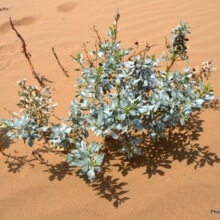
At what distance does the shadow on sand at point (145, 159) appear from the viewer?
220cm

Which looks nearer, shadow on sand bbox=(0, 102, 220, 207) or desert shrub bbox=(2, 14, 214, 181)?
desert shrub bbox=(2, 14, 214, 181)

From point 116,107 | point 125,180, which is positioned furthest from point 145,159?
point 116,107

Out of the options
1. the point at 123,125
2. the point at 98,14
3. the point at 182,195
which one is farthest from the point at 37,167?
the point at 98,14

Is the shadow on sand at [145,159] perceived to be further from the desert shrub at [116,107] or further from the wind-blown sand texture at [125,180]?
the desert shrub at [116,107]

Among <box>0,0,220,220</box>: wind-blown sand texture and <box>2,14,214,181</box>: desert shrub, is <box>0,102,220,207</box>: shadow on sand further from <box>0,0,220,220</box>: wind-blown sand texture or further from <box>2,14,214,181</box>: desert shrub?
<box>2,14,214,181</box>: desert shrub

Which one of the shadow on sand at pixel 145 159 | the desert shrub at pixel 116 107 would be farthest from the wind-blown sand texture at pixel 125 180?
the desert shrub at pixel 116 107

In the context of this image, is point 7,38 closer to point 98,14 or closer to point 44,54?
point 44,54

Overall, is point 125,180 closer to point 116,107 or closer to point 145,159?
point 145,159

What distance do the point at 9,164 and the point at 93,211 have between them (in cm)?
83

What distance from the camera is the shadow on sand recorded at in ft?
7.21

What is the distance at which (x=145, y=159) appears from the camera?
233 cm

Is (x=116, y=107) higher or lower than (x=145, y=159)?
higher

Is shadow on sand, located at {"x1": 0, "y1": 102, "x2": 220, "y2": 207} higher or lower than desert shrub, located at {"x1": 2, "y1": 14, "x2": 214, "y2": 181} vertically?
lower

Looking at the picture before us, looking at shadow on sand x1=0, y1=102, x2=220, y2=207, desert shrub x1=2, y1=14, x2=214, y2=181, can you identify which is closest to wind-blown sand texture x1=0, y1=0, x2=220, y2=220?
shadow on sand x1=0, y1=102, x2=220, y2=207
